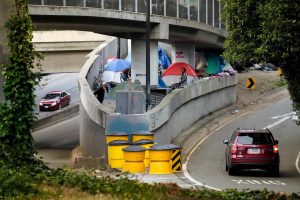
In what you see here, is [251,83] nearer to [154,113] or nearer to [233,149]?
[154,113]

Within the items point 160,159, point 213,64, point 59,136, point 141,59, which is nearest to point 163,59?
point 213,64

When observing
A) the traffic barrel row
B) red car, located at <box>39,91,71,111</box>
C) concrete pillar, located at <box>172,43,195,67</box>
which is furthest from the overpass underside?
red car, located at <box>39,91,71,111</box>

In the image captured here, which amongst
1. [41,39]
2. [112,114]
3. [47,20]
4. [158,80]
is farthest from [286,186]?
[41,39]

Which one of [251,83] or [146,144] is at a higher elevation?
[146,144]

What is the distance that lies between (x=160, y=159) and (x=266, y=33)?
5865mm

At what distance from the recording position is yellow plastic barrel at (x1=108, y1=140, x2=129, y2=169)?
26.2m

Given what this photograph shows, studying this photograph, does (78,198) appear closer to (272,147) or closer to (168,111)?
(272,147)

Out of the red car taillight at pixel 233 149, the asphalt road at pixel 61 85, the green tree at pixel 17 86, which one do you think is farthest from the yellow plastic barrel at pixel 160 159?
the asphalt road at pixel 61 85

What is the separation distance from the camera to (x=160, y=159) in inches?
933

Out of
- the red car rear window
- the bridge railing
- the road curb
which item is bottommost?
the road curb

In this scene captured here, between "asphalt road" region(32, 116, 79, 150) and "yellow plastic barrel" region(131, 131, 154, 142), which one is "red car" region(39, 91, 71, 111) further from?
"yellow plastic barrel" region(131, 131, 154, 142)

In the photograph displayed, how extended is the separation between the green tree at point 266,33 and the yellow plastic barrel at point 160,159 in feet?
11.6

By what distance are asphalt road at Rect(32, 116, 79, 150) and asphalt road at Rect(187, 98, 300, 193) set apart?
9491 millimetres

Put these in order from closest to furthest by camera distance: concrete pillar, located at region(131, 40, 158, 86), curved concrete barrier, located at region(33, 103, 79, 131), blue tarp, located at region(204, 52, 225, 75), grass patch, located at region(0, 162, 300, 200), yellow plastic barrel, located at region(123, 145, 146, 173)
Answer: grass patch, located at region(0, 162, 300, 200), yellow plastic barrel, located at region(123, 145, 146, 173), concrete pillar, located at region(131, 40, 158, 86), curved concrete barrier, located at region(33, 103, 79, 131), blue tarp, located at region(204, 52, 225, 75)
